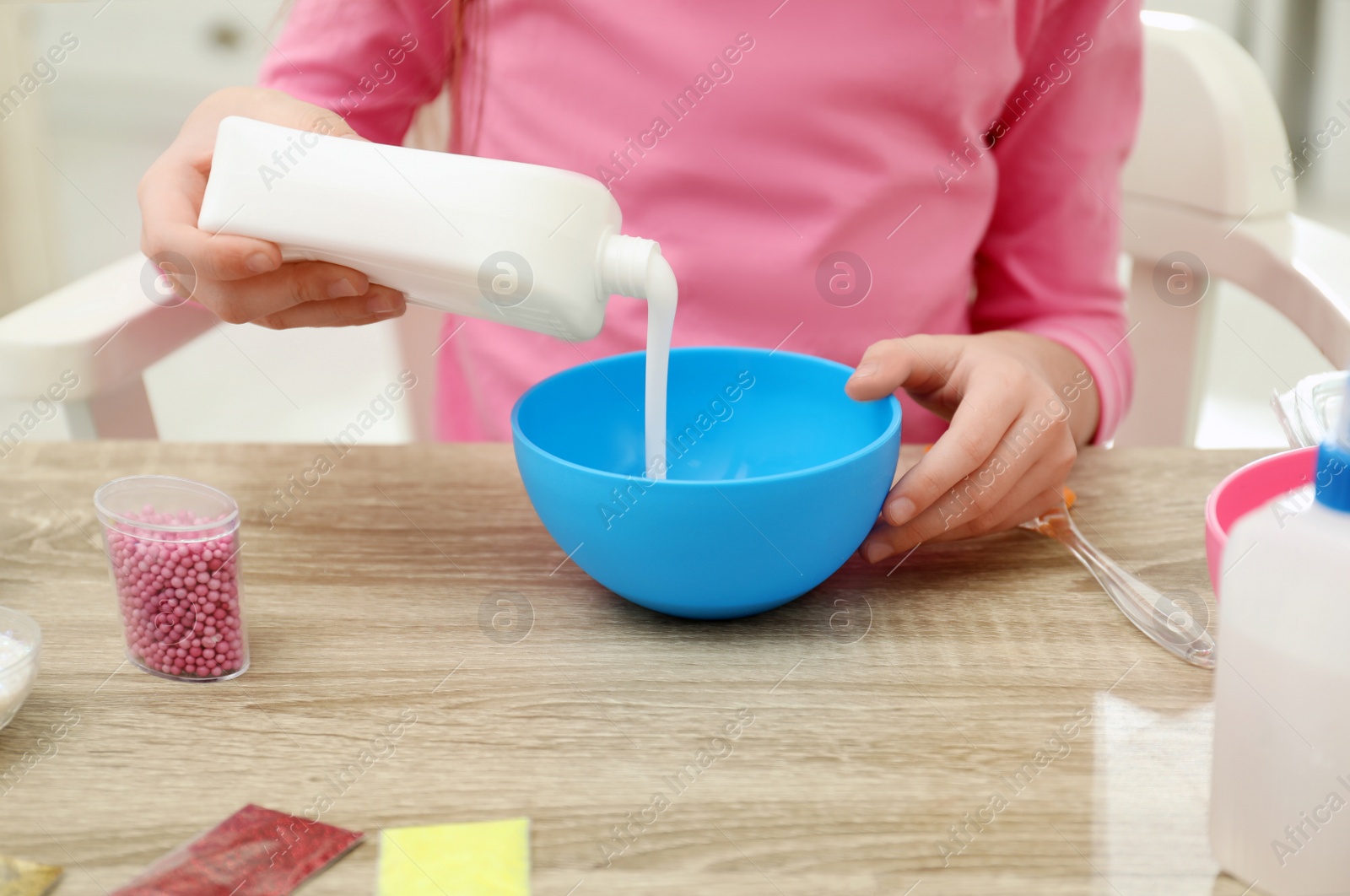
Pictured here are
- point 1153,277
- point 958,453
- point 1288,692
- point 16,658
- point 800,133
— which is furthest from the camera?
point 1153,277

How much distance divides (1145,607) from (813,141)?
0.38 m

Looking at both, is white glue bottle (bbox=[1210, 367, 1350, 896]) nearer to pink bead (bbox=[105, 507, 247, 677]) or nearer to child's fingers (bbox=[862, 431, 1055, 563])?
child's fingers (bbox=[862, 431, 1055, 563])

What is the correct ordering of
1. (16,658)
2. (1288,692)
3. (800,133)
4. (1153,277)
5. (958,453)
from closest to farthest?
(1288,692), (16,658), (958,453), (800,133), (1153,277)

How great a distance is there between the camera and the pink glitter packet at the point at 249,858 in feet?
1.29

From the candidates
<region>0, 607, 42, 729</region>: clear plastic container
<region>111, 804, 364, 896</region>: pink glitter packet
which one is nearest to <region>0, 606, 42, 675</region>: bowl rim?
<region>0, 607, 42, 729</region>: clear plastic container

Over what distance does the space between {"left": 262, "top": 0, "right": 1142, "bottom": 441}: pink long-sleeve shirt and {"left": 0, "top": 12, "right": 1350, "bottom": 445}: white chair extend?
9cm

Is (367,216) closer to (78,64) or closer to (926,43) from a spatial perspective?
(926,43)

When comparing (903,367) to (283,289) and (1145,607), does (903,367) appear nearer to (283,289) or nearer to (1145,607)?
(1145,607)

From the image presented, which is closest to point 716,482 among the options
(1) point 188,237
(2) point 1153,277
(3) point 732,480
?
(3) point 732,480

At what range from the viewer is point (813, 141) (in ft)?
2.54

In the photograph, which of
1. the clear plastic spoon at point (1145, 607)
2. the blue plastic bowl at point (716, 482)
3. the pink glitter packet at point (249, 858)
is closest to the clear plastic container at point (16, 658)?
the pink glitter packet at point (249, 858)

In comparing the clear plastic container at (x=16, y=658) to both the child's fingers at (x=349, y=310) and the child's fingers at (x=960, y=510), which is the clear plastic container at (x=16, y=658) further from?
the child's fingers at (x=960, y=510)

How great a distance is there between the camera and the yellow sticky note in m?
0.40

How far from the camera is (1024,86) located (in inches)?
34.0
